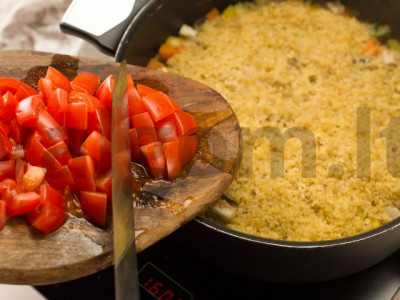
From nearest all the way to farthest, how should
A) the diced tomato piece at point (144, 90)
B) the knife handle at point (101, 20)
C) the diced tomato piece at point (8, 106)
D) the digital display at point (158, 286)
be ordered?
the diced tomato piece at point (8, 106)
the diced tomato piece at point (144, 90)
the digital display at point (158, 286)
the knife handle at point (101, 20)

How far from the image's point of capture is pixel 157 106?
51.6 inches

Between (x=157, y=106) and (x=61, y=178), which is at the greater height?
(x=157, y=106)

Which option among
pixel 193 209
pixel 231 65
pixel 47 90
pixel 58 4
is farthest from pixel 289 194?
pixel 58 4

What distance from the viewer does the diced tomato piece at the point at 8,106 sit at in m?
1.28

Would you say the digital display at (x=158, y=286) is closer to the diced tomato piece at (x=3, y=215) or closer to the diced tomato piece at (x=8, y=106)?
the diced tomato piece at (x=3, y=215)

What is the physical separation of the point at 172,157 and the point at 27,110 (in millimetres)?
377

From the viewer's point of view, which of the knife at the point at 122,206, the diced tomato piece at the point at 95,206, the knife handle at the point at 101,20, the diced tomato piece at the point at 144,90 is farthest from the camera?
the knife handle at the point at 101,20

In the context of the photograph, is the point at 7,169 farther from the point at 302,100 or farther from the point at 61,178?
the point at 302,100

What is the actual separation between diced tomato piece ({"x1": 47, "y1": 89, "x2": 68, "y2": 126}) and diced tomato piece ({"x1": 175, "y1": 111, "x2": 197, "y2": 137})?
293 millimetres

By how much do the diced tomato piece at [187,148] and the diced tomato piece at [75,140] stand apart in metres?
0.26

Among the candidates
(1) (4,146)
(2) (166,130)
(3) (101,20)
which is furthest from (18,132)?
(3) (101,20)

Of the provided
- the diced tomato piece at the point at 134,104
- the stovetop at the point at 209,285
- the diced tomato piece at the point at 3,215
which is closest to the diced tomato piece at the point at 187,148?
the diced tomato piece at the point at 134,104

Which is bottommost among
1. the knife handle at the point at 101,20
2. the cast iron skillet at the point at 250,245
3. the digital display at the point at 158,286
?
the digital display at the point at 158,286

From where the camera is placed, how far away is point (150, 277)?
61.8 inches
